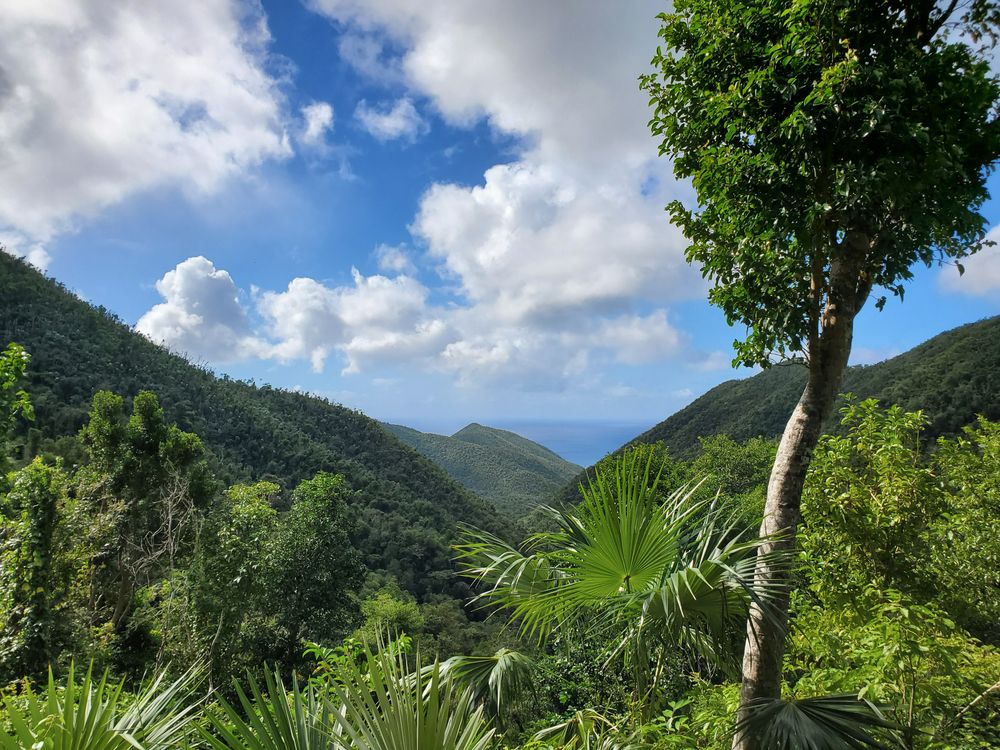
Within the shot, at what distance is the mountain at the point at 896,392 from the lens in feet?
→ 100

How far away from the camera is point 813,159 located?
2.72 metres

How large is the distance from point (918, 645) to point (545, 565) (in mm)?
2099

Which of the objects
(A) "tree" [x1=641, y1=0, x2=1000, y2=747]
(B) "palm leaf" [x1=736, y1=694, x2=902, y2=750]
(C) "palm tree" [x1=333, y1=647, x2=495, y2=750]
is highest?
(A) "tree" [x1=641, y1=0, x2=1000, y2=747]

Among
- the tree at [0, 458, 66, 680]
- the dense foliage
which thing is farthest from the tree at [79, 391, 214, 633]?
the dense foliage

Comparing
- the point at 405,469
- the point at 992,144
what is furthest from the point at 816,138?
the point at 405,469

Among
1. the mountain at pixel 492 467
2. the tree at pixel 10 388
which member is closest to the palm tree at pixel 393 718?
the tree at pixel 10 388

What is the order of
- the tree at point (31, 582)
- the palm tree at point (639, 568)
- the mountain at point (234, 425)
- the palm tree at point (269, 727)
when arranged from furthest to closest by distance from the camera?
the mountain at point (234, 425), the tree at point (31, 582), the palm tree at point (639, 568), the palm tree at point (269, 727)

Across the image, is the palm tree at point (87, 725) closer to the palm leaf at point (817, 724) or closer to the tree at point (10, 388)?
the palm leaf at point (817, 724)

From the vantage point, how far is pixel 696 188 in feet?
10.5

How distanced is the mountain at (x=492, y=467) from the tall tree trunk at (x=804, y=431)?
102 meters

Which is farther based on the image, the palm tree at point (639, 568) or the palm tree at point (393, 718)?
the palm tree at point (639, 568)

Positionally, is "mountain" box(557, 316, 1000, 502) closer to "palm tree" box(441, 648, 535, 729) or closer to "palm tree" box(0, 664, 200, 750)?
"palm tree" box(441, 648, 535, 729)

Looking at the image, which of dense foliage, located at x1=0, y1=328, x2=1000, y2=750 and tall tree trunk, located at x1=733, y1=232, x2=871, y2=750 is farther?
tall tree trunk, located at x1=733, y1=232, x2=871, y2=750

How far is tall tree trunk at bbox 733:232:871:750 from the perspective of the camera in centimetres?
276
